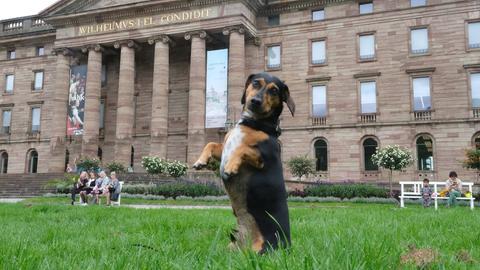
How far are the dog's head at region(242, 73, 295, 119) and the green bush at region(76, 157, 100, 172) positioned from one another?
3621cm

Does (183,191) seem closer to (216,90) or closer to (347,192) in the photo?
(347,192)

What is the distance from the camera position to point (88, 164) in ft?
123

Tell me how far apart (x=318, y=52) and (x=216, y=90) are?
32.8 ft

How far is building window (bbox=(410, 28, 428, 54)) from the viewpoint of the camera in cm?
3703

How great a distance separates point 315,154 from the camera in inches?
1524

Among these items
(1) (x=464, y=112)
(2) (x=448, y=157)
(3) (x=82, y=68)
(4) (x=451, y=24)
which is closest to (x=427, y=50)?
(4) (x=451, y=24)

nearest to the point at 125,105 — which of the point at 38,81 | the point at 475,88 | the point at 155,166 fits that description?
the point at 155,166

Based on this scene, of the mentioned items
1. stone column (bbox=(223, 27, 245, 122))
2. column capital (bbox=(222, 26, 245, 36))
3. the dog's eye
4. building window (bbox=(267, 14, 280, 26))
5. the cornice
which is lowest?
the dog's eye

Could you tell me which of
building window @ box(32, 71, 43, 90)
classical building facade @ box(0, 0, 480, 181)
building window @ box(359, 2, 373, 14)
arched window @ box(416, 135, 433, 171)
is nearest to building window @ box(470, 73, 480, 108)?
classical building facade @ box(0, 0, 480, 181)

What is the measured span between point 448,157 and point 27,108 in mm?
44120

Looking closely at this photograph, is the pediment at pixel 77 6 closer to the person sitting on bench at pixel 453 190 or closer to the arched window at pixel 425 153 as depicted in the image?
the arched window at pixel 425 153

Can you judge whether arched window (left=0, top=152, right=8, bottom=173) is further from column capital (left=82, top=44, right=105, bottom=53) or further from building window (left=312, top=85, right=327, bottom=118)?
building window (left=312, top=85, right=327, bottom=118)

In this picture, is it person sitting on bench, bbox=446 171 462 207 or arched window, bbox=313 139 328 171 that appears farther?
arched window, bbox=313 139 328 171

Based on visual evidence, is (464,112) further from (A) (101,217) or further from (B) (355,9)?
(A) (101,217)
